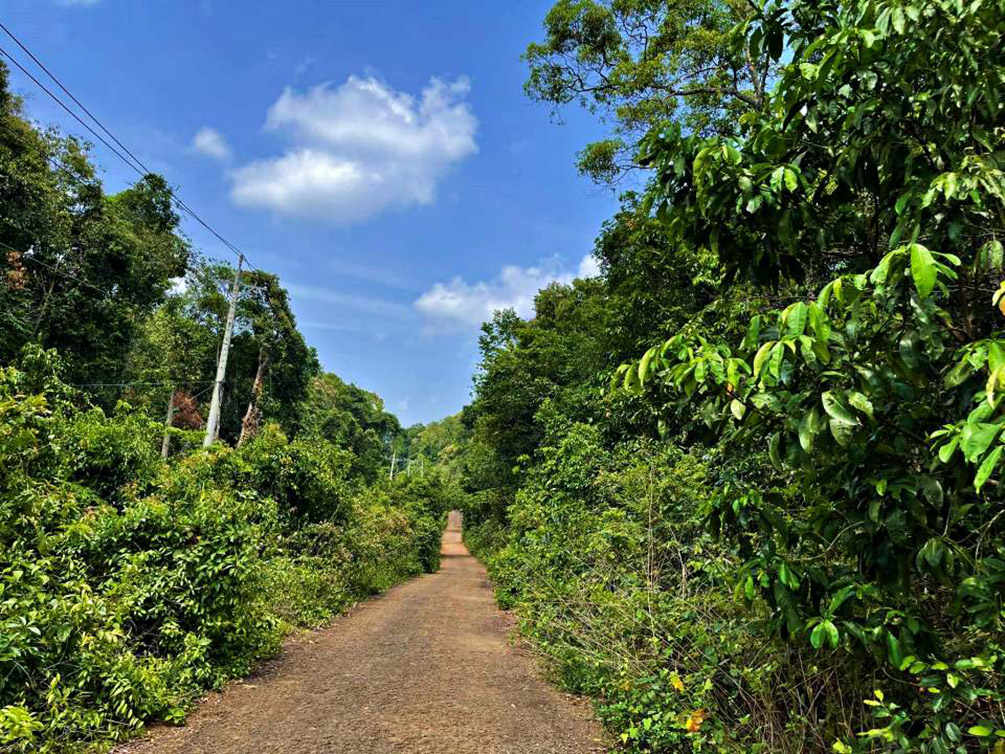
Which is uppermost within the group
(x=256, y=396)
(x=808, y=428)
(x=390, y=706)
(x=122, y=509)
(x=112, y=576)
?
(x=256, y=396)

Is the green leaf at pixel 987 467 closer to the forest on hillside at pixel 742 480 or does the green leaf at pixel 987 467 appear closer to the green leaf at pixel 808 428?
the forest on hillside at pixel 742 480

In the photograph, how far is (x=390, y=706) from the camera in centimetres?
534

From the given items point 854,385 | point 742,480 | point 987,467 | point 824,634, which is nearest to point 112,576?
point 742,480

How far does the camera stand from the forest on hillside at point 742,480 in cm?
187

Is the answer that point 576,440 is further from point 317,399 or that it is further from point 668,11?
point 317,399

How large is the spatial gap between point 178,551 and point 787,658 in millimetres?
5434

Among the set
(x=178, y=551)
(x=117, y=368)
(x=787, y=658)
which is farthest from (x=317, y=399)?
(x=787, y=658)

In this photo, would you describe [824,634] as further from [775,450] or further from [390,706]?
[390,706]

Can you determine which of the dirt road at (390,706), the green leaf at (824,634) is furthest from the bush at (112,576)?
the green leaf at (824,634)

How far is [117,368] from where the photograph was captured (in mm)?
19656

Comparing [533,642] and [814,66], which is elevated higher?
[814,66]

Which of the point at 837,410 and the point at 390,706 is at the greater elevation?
the point at 837,410

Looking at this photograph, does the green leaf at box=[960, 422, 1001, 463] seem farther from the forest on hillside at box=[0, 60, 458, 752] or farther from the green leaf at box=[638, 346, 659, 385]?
the forest on hillside at box=[0, 60, 458, 752]

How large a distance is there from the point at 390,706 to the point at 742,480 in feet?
13.5
